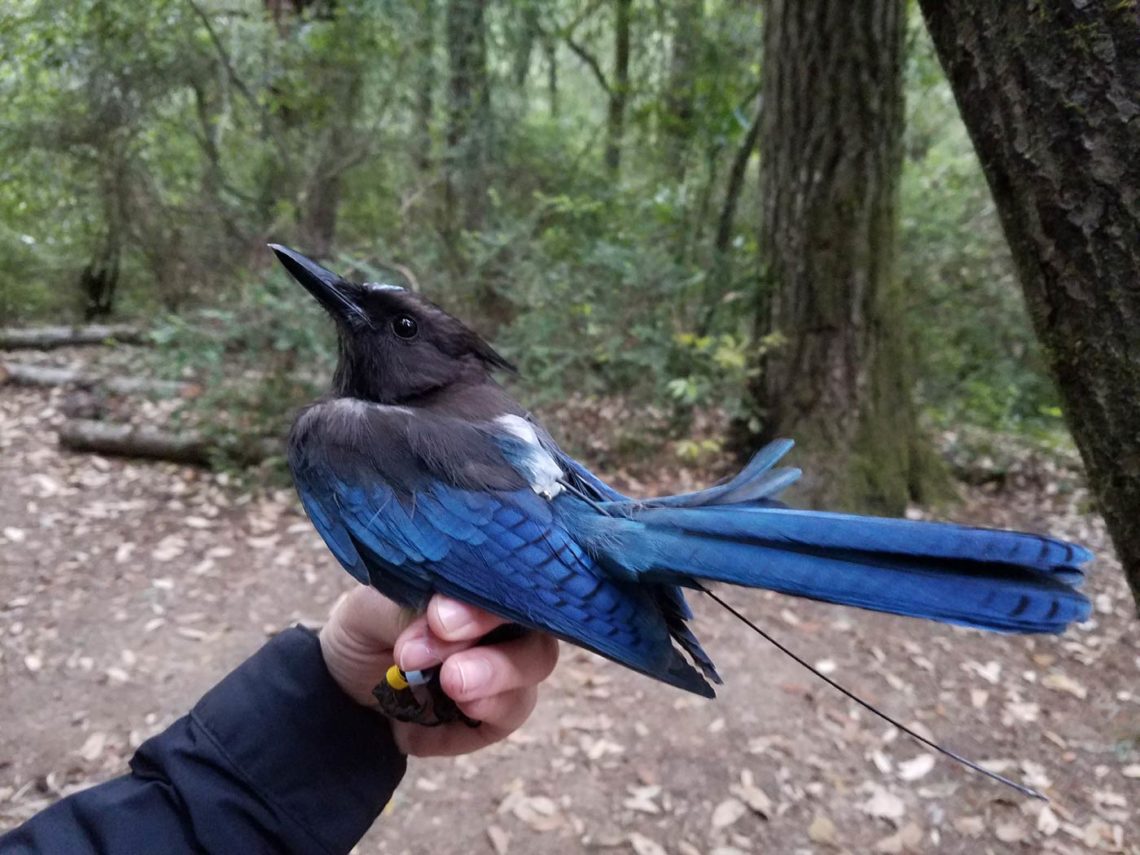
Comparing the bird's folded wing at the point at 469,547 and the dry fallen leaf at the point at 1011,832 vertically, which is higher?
the bird's folded wing at the point at 469,547

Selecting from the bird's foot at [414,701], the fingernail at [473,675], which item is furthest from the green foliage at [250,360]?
the fingernail at [473,675]

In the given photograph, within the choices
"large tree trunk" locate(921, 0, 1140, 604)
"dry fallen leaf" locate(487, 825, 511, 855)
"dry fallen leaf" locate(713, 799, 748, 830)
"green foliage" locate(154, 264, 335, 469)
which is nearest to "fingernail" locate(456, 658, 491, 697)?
"large tree trunk" locate(921, 0, 1140, 604)

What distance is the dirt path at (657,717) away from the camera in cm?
298

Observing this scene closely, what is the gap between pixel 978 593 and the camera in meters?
1.25

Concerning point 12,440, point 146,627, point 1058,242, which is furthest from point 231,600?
point 1058,242

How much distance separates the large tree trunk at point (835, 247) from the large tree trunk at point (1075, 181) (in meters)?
2.88

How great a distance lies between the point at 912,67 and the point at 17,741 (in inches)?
303

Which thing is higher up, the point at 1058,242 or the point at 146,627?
the point at 1058,242

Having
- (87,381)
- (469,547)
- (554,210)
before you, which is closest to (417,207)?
(554,210)

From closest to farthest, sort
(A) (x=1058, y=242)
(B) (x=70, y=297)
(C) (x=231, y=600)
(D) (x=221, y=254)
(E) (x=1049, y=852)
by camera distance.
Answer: (A) (x=1058, y=242), (E) (x=1049, y=852), (C) (x=231, y=600), (D) (x=221, y=254), (B) (x=70, y=297)

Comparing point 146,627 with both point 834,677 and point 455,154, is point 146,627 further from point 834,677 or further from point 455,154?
point 455,154

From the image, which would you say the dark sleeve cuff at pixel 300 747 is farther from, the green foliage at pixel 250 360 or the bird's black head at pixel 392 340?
the green foliage at pixel 250 360

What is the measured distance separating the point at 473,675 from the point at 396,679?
11.8 inches

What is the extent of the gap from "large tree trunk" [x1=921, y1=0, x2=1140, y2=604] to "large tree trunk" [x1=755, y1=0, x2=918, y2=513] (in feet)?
9.44
